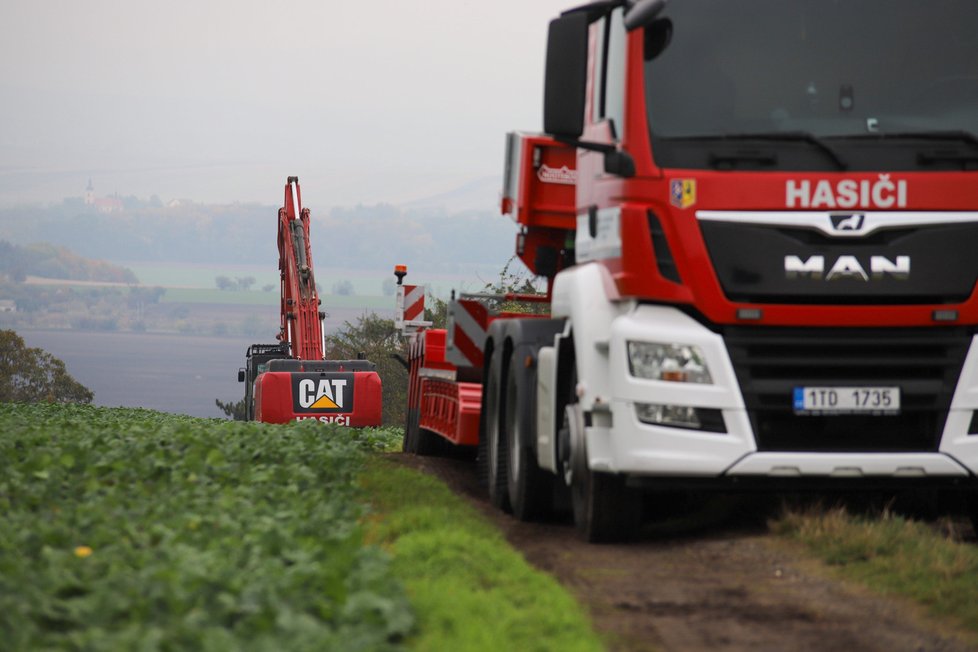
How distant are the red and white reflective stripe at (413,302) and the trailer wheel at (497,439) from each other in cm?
879

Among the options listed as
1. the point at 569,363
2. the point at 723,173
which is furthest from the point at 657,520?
the point at 723,173

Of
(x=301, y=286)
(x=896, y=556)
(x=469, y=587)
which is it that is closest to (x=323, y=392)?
(x=301, y=286)

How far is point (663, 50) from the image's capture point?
8.47 meters

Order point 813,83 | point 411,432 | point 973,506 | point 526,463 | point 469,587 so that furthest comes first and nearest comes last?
point 411,432, point 526,463, point 973,506, point 813,83, point 469,587

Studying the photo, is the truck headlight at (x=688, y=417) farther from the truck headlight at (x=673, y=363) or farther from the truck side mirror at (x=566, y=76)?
the truck side mirror at (x=566, y=76)

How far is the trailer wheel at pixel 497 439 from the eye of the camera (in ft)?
35.2

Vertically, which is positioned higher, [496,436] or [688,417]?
[688,417]

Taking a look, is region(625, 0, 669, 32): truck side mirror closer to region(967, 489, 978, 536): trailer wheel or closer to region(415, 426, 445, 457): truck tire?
region(967, 489, 978, 536): trailer wheel

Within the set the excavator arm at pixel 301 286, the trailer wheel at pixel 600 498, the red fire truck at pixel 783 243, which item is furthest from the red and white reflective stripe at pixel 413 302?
the excavator arm at pixel 301 286

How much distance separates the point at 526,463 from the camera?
9.88 meters

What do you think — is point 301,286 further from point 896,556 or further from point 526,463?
point 896,556

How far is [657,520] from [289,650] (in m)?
5.17

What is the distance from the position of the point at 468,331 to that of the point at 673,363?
17.2 feet

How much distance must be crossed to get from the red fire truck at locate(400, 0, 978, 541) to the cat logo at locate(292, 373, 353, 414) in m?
24.0
